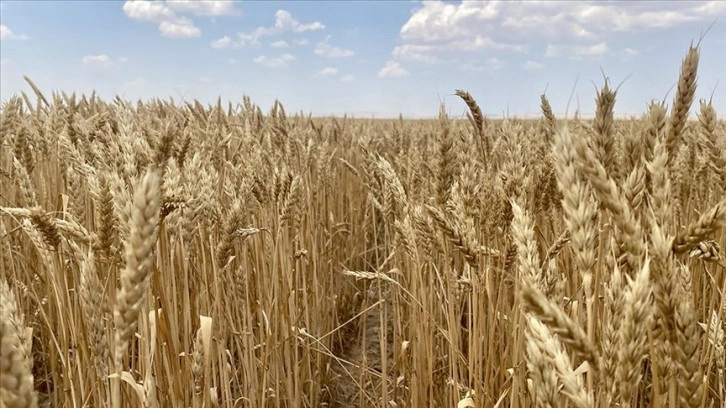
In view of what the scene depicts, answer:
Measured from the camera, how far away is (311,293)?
291 cm

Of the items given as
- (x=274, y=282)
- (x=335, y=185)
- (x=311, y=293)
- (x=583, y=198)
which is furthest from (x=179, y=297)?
(x=335, y=185)

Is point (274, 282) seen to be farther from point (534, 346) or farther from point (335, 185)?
point (335, 185)

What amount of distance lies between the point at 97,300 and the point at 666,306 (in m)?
1.07

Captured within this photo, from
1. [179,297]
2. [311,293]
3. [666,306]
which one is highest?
[666,306]

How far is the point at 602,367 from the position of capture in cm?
76

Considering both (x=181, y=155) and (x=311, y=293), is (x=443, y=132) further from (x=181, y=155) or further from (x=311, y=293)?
(x=311, y=293)

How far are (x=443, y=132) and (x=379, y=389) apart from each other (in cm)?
142

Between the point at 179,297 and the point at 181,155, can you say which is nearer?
the point at 181,155

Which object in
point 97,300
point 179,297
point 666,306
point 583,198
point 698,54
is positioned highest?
point 698,54

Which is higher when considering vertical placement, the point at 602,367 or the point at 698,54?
the point at 698,54

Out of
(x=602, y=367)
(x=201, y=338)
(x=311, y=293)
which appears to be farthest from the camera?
(x=311, y=293)

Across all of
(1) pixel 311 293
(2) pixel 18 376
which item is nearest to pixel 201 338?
(2) pixel 18 376

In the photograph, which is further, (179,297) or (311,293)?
(311,293)

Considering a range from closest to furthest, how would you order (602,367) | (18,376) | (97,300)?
(18,376), (602,367), (97,300)
